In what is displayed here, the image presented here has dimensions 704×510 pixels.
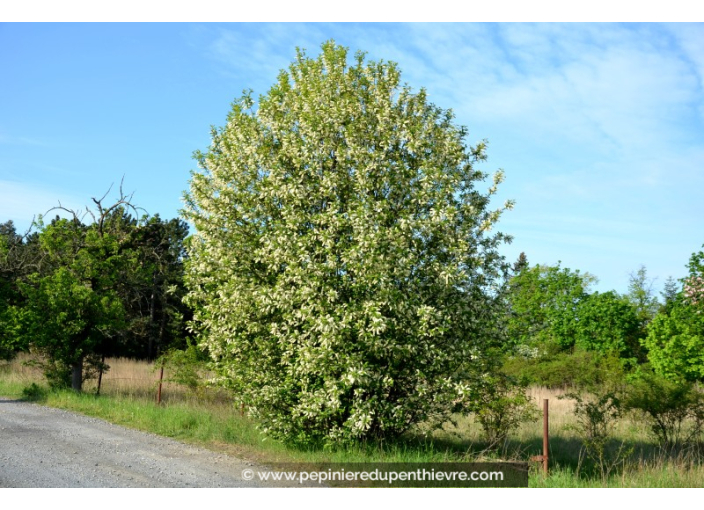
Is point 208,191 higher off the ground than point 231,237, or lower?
higher

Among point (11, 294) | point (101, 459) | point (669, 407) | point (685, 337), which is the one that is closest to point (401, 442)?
point (101, 459)

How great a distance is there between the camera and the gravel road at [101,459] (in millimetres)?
10992

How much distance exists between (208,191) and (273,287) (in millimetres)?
3525

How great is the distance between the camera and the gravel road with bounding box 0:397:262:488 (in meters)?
11.0

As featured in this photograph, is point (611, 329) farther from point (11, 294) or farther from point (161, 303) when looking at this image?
point (11, 294)

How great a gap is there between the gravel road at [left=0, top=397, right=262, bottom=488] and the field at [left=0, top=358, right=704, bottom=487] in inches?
34.1

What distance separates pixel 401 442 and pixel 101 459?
6846mm

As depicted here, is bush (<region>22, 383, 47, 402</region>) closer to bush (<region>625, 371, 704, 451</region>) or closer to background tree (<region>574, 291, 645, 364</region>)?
bush (<region>625, 371, 704, 451</region>)

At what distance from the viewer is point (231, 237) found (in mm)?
14672

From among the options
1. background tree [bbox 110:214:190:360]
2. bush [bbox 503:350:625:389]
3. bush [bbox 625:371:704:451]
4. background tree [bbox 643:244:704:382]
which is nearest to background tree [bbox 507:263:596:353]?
bush [bbox 503:350:625:389]

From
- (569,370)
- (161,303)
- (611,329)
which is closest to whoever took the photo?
(569,370)

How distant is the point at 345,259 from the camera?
41.2 feet

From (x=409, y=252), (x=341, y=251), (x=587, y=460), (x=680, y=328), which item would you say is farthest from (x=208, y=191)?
(x=680, y=328)

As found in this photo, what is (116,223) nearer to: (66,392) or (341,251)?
(66,392)
